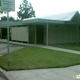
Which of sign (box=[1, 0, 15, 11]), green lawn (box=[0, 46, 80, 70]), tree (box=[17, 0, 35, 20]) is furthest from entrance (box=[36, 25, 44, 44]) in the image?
tree (box=[17, 0, 35, 20])

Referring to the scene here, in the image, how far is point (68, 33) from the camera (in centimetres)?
2117

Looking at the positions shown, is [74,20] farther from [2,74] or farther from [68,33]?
[2,74]

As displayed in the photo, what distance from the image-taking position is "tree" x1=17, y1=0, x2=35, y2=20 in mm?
76812

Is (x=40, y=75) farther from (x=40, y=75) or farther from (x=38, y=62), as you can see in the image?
(x=38, y=62)

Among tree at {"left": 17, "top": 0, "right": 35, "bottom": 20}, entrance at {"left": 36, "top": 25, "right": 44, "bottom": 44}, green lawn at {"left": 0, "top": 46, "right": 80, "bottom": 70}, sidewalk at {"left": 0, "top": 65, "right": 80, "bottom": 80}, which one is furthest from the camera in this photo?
tree at {"left": 17, "top": 0, "right": 35, "bottom": 20}

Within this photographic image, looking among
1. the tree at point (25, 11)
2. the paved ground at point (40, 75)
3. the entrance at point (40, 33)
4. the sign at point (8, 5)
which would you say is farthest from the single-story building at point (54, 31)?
the tree at point (25, 11)

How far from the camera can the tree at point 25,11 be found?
76.8 m

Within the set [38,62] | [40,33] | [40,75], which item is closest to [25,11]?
[40,33]

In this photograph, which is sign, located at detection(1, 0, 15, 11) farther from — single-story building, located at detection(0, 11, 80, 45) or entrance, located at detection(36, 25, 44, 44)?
entrance, located at detection(36, 25, 44, 44)

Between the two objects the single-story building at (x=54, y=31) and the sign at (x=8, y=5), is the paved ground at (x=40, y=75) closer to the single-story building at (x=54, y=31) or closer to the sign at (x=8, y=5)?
the sign at (x=8, y=5)

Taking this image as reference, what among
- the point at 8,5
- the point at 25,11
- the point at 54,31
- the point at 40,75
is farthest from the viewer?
the point at 25,11

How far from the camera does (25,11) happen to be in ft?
255

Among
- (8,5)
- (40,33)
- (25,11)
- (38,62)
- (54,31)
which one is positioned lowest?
(38,62)

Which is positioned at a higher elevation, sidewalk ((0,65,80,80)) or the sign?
the sign
